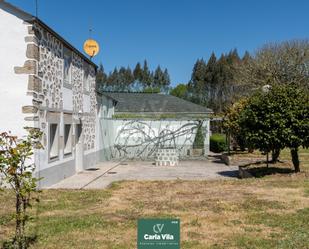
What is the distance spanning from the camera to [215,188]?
36.5ft

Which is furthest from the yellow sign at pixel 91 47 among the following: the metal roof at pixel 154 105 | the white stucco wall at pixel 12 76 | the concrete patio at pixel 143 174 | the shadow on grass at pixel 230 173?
the metal roof at pixel 154 105

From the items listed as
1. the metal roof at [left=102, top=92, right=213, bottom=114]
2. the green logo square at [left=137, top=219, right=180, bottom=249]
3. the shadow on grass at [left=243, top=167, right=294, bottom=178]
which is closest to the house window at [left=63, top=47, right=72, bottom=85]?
the shadow on grass at [left=243, top=167, right=294, bottom=178]

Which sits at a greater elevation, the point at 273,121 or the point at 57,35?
the point at 57,35

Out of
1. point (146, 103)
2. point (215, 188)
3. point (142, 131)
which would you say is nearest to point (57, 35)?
point (215, 188)

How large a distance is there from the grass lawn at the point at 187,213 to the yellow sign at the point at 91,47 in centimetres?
960

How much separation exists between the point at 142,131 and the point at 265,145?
43.5ft

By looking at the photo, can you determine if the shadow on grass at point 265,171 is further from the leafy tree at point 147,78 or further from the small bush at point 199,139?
the leafy tree at point 147,78

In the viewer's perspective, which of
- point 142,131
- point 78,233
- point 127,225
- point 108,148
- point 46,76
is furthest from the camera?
point 142,131

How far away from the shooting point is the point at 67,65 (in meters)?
14.8

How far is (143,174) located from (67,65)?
551 cm

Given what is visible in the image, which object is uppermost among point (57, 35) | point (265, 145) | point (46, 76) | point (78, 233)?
point (57, 35)

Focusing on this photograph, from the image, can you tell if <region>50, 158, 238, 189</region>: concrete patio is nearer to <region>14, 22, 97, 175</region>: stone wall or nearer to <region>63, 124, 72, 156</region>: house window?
<region>63, 124, 72, 156</region>: house window

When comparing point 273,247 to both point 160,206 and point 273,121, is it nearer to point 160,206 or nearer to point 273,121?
point 160,206

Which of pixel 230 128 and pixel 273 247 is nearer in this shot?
pixel 273 247
